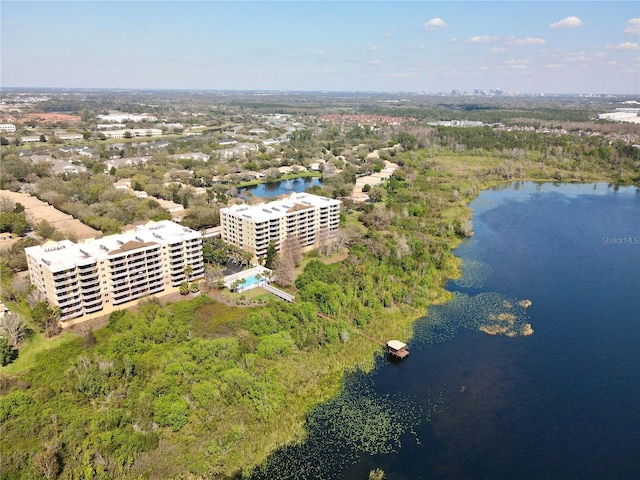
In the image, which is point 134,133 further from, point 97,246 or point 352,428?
point 352,428

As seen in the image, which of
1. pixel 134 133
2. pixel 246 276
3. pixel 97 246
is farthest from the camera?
pixel 134 133

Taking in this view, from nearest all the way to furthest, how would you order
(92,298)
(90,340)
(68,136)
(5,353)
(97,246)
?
(5,353)
(90,340)
(92,298)
(97,246)
(68,136)

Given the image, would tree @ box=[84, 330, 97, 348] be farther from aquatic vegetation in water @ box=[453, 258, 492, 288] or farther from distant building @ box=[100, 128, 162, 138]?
distant building @ box=[100, 128, 162, 138]

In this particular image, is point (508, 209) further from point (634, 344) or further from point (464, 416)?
point (464, 416)

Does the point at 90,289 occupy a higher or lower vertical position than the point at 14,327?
higher

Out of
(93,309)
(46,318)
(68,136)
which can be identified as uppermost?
(68,136)

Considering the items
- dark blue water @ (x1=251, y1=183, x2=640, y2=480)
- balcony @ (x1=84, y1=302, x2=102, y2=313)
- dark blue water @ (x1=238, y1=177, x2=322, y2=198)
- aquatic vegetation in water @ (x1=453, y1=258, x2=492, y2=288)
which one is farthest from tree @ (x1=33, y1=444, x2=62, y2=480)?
dark blue water @ (x1=238, y1=177, x2=322, y2=198)

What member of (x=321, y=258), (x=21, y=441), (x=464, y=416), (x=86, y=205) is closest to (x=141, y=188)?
(x=86, y=205)

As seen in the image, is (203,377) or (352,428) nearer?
(352,428)

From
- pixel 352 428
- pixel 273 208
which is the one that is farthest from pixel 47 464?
pixel 273 208
